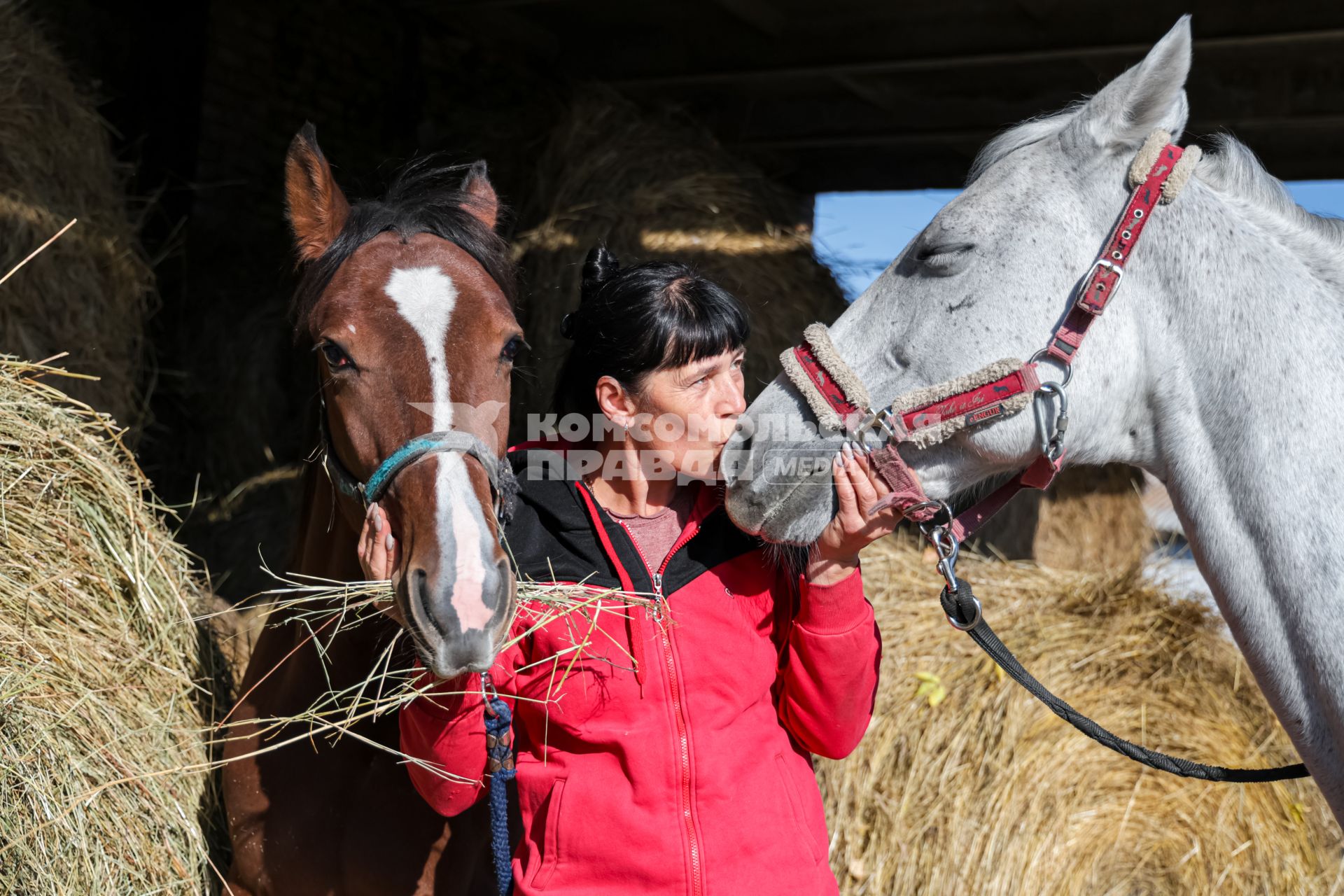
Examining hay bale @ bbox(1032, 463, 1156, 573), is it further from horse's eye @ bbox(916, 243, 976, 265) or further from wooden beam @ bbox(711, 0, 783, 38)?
horse's eye @ bbox(916, 243, 976, 265)

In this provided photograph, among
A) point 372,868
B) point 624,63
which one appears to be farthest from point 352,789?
point 624,63

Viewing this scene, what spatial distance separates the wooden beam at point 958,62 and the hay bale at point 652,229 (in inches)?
12.7

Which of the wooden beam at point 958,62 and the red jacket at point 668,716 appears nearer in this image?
the red jacket at point 668,716

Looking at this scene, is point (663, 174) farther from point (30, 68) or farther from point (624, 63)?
point (30, 68)

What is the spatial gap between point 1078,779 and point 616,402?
1.91m

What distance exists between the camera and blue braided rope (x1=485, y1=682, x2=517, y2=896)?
1.56m

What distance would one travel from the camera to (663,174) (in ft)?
13.4

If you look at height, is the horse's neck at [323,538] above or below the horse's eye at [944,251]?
below

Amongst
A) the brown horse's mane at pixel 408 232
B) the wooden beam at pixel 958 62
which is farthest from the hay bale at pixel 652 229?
the brown horse's mane at pixel 408 232

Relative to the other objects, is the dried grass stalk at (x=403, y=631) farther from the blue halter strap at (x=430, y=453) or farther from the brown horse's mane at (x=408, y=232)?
the brown horse's mane at (x=408, y=232)

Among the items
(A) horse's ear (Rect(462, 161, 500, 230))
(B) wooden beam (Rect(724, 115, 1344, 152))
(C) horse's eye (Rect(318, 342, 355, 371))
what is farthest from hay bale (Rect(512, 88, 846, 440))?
(C) horse's eye (Rect(318, 342, 355, 371))

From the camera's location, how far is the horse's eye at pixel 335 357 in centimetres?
167

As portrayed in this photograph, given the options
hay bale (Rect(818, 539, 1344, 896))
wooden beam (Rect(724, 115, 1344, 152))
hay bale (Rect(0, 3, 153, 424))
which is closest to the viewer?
hay bale (Rect(818, 539, 1344, 896))

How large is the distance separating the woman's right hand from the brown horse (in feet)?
0.06
